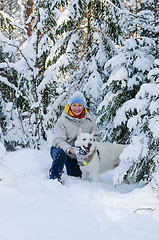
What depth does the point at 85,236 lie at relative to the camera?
2.05 metres

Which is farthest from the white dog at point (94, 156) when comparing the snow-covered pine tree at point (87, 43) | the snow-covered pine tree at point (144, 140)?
the snow-covered pine tree at point (87, 43)

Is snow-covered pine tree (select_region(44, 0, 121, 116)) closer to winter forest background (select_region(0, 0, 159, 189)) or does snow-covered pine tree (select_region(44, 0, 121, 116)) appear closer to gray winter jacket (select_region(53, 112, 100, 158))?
winter forest background (select_region(0, 0, 159, 189))

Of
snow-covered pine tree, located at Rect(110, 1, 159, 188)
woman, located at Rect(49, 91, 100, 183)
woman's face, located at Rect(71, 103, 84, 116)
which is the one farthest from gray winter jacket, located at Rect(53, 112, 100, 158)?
snow-covered pine tree, located at Rect(110, 1, 159, 188)

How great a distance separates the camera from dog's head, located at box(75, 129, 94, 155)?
13.6ft

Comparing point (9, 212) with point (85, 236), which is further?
point (9, 212)

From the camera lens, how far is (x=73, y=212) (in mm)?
2516

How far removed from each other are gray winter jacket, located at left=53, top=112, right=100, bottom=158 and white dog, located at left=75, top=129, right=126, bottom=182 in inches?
10.3

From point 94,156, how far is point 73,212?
1.84 metres

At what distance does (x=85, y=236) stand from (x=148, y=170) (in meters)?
1.55

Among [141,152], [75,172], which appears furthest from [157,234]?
[75,172]

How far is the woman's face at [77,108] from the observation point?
443 centimetres

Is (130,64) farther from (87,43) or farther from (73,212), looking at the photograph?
(73,212)

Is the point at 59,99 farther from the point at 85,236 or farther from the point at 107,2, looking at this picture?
the point at 85,236

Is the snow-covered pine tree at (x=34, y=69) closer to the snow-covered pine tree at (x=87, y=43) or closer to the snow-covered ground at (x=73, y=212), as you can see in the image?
the snow-covered pine tree at (x=87, y=43)
